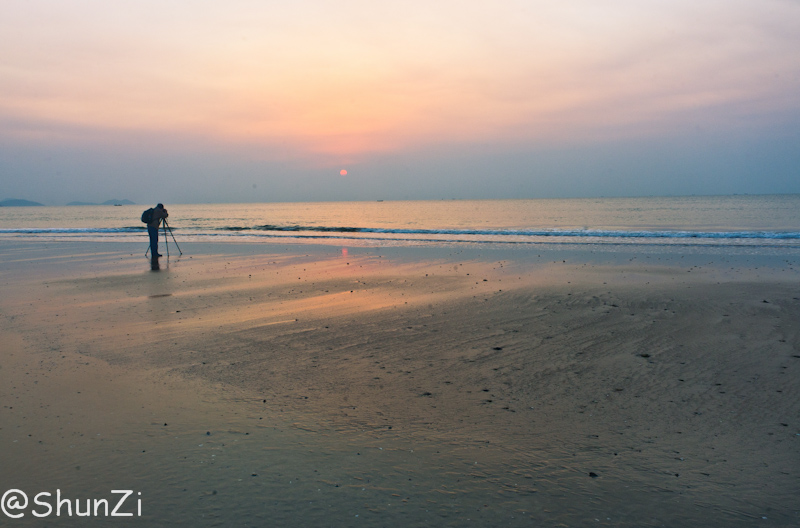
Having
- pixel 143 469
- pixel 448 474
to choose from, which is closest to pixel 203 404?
pixel 143 469

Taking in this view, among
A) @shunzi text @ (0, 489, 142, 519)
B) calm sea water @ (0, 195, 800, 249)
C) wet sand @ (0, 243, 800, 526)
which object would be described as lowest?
@shunzi text @ (0, 489, 142, 519)

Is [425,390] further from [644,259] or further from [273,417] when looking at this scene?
[644,259]

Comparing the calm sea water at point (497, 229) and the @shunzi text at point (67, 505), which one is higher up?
the calm sea water at point (497, 229)

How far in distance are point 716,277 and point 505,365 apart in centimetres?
919

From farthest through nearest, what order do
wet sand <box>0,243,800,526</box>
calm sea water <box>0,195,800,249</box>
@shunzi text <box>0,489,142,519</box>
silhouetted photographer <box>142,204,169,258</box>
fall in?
calm sea water <box>0,195,800,249</box>, silhouetted photographer <box>142,204,169,258</box>, wet sand <box>0,243,800,526</box>, @shunzi text <box>0,489,142,519</box>

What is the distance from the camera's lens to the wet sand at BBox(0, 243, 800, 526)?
10.6 feet

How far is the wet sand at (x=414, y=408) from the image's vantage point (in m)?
3.22

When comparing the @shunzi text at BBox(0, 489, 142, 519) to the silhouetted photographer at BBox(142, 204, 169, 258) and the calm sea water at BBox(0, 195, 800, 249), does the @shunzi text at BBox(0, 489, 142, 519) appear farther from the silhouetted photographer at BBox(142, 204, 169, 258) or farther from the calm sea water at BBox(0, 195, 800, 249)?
the calm sea water at BBox(0, 195, 800, 249)

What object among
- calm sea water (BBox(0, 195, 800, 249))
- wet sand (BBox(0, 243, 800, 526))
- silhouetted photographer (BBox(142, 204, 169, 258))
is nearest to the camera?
wet sand (BBox(0, 243, 800, 526))

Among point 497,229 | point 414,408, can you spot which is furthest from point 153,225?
point 497,229

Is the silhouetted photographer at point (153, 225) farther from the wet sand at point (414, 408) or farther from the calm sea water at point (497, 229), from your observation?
the calm sea water at point (497, 229)

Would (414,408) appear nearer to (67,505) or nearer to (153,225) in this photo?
(67,505)

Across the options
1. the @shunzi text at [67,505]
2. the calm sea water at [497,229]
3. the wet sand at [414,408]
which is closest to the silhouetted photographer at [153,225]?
the wet sand at [414,408]

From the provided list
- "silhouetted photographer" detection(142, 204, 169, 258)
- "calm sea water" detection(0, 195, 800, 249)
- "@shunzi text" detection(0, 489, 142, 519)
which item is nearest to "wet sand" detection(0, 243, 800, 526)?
"@shunzi text" detection(0, 489, 142, 519)
